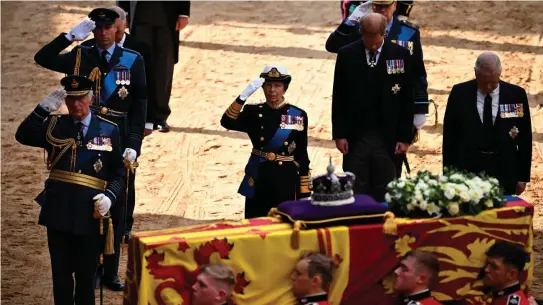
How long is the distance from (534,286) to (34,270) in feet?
13.7

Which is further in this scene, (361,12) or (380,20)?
(361,12)

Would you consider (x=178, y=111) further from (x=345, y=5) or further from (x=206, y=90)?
(x=345, y=5)

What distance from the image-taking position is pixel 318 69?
60.0 ft

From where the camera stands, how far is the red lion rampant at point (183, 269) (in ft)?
26.9

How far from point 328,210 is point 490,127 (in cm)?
238

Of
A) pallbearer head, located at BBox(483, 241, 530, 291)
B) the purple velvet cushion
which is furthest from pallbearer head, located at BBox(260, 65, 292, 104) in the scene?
pallbearer head, located at BBox(483, 241, 530, 291)

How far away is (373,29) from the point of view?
35.0 feet

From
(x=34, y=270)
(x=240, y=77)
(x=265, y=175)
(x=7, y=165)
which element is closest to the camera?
(x=265, y=175)

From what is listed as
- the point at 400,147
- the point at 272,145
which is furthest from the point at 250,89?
the point at 400,147

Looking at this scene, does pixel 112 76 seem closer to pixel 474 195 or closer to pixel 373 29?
pixel 373 29

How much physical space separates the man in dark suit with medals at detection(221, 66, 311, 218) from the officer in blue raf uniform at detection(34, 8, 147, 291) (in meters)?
0.89

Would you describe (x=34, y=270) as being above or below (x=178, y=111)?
below

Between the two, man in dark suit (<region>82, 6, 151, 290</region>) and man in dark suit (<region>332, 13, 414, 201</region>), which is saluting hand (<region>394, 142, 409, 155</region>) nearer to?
man in dark suit (<region>332, 13, 414, 201</region>)

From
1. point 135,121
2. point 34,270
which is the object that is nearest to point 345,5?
point 135,121
